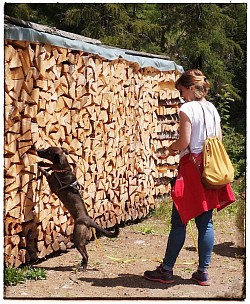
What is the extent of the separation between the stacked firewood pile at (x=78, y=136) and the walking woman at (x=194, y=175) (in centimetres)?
122

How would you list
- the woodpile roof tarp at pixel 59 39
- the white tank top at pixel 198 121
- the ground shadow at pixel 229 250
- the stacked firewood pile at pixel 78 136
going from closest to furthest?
the white tank top at pixel 198 121 < the woodpile roof tarp at pixel 59 39 < the stacked firewood pile at pixel 78 136 < the ground shadow at pixel 229 250

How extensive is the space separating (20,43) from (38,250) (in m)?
1.75

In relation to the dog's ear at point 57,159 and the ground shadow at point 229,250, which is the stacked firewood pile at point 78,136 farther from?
the ground shadow at point 229,250

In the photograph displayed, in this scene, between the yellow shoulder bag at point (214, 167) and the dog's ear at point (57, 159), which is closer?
the yellow shoulder bag at point (214, 167)

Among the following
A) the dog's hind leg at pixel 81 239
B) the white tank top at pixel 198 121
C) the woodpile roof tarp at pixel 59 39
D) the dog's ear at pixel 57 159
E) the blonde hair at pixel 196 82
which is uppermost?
the woodpile roof tarp at pixel 59 39

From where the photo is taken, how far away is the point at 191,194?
4930mm

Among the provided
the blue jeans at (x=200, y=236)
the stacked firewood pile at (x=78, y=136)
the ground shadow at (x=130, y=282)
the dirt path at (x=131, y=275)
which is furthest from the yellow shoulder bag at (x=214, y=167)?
the stacked firewood pile at (x=78, y=136)

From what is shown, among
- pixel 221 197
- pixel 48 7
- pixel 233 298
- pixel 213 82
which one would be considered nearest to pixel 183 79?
pixel 221 197

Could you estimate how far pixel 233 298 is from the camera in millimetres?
4695

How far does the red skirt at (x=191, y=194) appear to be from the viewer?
16.0ft

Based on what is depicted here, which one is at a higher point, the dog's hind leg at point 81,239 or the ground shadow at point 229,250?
the dog's hind leg at point 81,239

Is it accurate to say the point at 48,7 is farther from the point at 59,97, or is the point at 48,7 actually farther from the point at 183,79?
the point at 183,79

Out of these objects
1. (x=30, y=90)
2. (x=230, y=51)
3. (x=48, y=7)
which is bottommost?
(x=30, y=90)

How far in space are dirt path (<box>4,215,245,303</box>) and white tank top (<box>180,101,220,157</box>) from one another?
1.07 m
